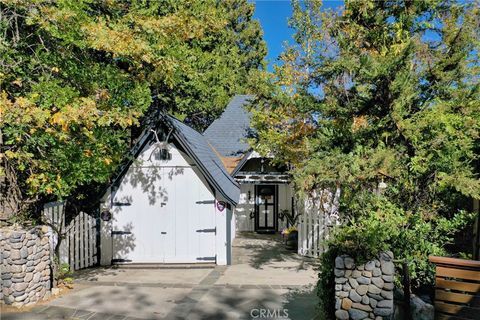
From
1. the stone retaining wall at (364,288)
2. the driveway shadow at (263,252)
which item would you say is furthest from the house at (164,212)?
the stone retaining wall at (364,288)

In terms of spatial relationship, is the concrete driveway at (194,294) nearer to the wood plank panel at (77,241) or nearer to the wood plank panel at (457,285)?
the wood plank panel at (77,241)

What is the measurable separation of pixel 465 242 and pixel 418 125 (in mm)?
5118

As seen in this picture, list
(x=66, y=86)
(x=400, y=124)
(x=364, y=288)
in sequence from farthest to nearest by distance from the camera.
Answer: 1. (x=66, y=86)
2. (x=400, y=124)
3. (x=364, y=288)

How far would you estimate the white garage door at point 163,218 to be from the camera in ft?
35.2

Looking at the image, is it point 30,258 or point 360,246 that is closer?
point 360,246

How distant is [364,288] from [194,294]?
3947mm

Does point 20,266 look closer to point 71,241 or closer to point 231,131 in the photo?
point 71,241

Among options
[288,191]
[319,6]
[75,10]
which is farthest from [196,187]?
[319,6]

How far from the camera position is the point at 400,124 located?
647 cm

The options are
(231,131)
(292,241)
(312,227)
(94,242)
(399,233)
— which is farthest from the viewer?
(231,131)

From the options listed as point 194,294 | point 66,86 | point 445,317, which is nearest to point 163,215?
point 194,294

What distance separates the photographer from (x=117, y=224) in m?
10.8

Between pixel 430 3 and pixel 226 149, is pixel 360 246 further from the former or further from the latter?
pixel 226 149

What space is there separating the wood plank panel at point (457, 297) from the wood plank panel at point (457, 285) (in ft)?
0.41
